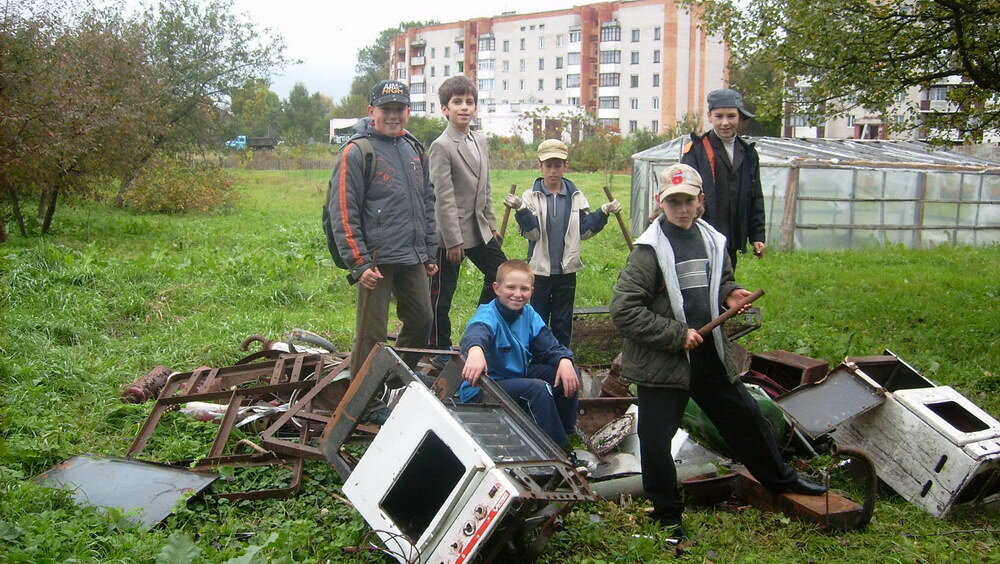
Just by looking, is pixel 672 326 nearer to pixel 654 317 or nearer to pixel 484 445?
pixel 654 317

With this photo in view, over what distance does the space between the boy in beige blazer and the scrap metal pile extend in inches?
35.1

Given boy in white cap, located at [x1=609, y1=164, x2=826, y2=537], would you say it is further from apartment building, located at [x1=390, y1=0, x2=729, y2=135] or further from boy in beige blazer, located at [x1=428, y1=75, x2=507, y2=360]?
apartment building, located at [x1=390, y1=0, x2=729, y2=135]

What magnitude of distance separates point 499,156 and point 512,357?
116 ft

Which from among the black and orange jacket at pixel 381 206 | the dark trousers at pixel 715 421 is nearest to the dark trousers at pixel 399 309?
the black and orange jacket at pixel 381 206

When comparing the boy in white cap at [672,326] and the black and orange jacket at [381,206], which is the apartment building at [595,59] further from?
the boy in white cap at [672,326]

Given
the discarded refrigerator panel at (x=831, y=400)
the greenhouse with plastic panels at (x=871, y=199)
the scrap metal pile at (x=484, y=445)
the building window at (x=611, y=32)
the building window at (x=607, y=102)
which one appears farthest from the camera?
the building window at (x=607, y=102)

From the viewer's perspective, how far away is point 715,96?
5410 millimetres

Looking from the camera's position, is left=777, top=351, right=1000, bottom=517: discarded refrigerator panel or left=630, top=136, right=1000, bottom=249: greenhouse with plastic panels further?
left=630, top=136, right=1000, bottom=249: greenhouse with plastic panels

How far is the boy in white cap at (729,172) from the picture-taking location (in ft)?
17.5

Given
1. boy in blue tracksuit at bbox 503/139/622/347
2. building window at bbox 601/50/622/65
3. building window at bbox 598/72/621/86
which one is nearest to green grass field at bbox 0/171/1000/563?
boy in blue tracksuit at bbox 503/139/622/347

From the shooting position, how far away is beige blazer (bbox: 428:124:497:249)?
5910 millimetres

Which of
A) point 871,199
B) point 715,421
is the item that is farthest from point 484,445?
point 871,199

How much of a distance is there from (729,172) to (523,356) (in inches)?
76.2

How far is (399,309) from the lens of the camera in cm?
548
